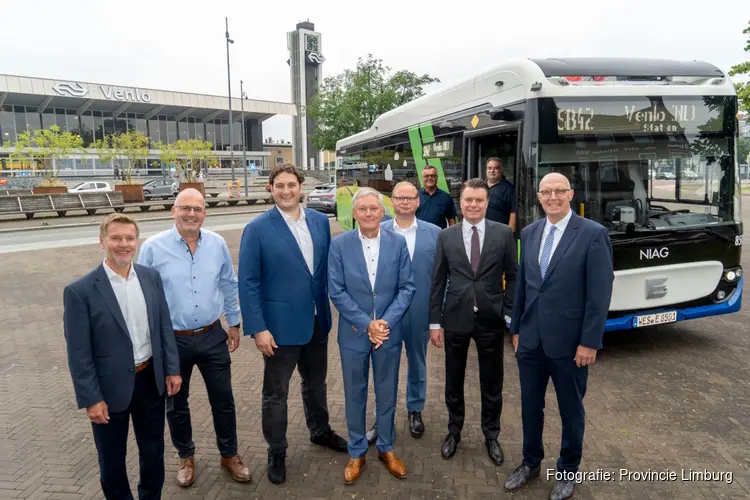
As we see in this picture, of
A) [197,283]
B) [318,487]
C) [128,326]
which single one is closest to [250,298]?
[197,283]

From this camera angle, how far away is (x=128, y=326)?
8.71ft

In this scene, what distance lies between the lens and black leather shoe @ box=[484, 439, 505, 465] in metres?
3.50

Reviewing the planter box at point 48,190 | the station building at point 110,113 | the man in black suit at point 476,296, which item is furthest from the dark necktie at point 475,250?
the station building at point 110,113

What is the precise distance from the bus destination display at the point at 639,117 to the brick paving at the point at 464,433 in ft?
7.96

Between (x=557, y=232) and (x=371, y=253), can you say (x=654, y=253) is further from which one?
(x=371, y=253)

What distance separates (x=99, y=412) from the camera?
2541 mm

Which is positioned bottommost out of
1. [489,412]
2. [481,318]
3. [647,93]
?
[489,412]

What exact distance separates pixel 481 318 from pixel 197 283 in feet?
Result: 6.25

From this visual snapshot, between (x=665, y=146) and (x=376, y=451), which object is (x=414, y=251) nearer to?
(x=376, y=451)

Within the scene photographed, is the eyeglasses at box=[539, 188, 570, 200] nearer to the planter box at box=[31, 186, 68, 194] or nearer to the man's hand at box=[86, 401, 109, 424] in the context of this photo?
the man's hand at box=[86, 401, 109, 424]

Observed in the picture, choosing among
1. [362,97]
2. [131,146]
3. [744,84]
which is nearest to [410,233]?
[744,84]

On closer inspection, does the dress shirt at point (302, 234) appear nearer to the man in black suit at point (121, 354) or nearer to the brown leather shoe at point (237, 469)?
the man in black suit at point (121, 354)

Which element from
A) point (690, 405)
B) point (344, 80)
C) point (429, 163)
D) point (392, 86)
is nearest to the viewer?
point (690, 405)

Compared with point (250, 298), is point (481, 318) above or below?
below
